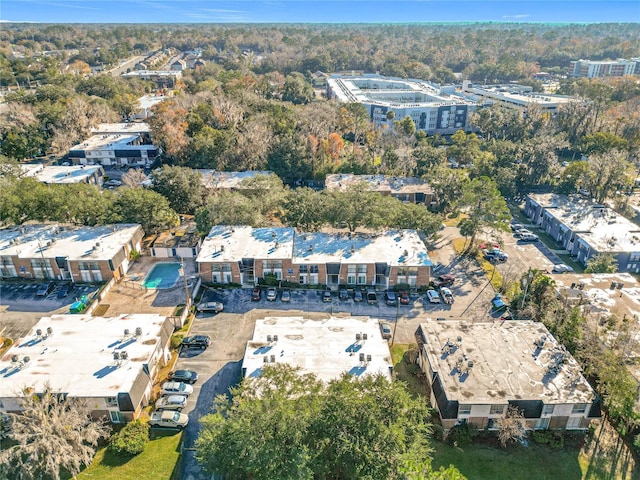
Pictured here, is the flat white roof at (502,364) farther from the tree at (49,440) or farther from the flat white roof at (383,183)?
the flat white roof at (383,183)

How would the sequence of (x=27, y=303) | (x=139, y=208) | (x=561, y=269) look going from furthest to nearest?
(x=139, y=208) → (x=561, y=269) → (x=27, y=303)

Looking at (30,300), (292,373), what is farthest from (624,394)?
(30,300)

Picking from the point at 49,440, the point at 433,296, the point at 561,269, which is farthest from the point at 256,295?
the point at 561,269

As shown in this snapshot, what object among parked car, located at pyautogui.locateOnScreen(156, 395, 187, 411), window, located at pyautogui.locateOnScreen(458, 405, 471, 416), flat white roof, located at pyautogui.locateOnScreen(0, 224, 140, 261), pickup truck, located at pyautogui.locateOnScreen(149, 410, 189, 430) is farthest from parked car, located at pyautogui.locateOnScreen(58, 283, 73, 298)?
window, located at pyautogui.locateOnScreen(458, 405, 471, 416)

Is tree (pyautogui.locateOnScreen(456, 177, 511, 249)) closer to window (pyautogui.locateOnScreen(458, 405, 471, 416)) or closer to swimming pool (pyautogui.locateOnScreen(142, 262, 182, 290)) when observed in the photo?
window (pyautogui.locateOnScreen(458, 405, 471, 416))

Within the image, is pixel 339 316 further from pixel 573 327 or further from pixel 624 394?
pixel 624 394

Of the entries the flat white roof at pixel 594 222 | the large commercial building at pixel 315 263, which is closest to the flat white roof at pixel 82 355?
the large commercial building at pixel 315 263

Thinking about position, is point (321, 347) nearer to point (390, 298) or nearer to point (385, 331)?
point (385, 331)
